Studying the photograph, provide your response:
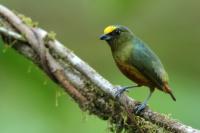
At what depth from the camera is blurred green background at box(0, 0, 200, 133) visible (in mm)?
4191

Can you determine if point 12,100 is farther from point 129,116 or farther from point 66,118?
point 129,116

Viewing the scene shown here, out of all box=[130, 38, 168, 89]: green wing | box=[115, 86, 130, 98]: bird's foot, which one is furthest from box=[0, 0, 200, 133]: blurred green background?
box=[130, 38, 168, 89]: green wing

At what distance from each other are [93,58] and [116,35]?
2.54m

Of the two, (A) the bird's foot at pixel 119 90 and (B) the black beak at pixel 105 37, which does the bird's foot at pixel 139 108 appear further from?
(B) the black beak at pixel 105 37

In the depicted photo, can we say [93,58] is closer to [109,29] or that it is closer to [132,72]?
[109,29]

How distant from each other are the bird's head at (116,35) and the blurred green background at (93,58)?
327 millimetres

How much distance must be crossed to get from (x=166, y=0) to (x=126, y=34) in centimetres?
396

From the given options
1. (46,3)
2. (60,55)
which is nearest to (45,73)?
(60,55)

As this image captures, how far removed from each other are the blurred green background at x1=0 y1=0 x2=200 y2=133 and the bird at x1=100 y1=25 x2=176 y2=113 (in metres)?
0.26

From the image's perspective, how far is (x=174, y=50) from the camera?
6785 millimetres

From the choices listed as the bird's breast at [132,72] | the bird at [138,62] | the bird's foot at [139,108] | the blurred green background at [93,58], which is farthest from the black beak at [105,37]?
the bird's foot at [139,108]

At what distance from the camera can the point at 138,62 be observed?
365cm

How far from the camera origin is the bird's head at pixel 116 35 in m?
3.78

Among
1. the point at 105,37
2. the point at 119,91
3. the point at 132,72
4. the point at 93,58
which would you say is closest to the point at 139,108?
the point at 119,91
